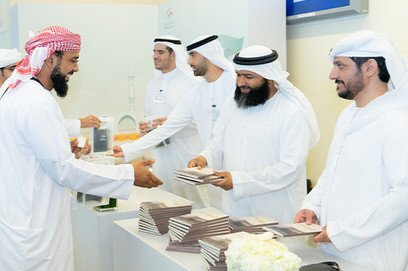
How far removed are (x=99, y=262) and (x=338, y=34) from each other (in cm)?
292

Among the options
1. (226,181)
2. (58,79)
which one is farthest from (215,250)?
(58,79)

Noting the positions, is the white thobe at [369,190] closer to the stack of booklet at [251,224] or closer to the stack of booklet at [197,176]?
the stack of booklet at [251,224]

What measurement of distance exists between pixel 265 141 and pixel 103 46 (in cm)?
405

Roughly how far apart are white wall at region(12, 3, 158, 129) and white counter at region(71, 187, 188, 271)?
Answer: 3.19m

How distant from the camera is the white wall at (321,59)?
4.91 meters

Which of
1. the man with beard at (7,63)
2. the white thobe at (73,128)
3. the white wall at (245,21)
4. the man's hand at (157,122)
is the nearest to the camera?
the white thobe at (73,128)

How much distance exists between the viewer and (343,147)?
3.06 meters

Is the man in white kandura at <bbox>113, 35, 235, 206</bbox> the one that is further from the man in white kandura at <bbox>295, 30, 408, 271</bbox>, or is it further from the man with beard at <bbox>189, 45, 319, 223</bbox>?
the man in white kandura at <bbox>295, 30, 408, 271</bbox>

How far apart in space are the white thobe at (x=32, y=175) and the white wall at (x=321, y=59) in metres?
2.86

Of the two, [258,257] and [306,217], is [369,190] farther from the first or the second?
[258,257]

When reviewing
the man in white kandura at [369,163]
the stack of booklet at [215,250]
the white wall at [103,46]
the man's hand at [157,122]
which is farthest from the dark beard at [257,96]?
the white wall at [103,46]

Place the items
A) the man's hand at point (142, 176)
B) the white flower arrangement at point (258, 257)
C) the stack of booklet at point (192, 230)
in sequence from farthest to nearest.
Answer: the man's hand at point (142, 176) → the stack of booklet at point (192, 230) → the white flower arrangement at point (258, 257)

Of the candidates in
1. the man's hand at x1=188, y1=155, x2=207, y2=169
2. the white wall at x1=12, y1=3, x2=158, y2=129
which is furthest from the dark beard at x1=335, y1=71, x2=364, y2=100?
the white wall at x1=12, y1=3, x2=158, y2=129

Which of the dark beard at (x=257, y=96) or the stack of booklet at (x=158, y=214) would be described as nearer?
the stack of booklet at (x=158, y=214)
